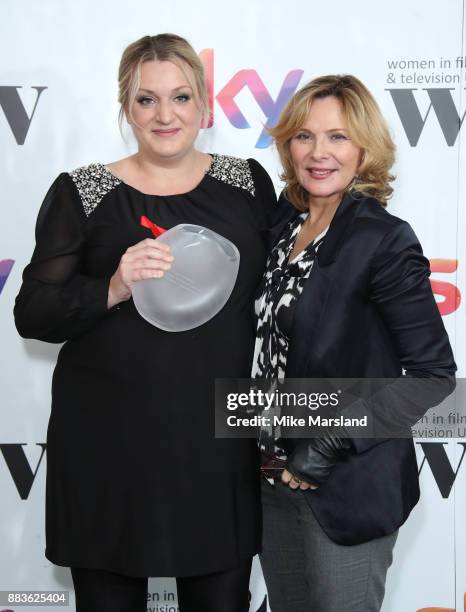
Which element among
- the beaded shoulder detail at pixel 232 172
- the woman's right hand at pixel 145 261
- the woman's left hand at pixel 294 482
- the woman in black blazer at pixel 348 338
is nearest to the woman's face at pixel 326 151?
the woman in black blazer at pixel 348 338

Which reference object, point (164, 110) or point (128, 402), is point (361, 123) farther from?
point (128, 402)

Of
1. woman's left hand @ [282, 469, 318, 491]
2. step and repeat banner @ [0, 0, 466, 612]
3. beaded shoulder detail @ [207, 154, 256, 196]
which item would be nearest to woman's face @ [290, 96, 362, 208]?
beaded shoulder detail @ [207, 154, 256, 196]

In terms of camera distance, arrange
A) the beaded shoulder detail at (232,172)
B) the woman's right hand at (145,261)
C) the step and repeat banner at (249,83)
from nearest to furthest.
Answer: the woman's right hand at (145,261)
the beaded shoulder detail at (232,172)
the step and repeat banner at (249,83)

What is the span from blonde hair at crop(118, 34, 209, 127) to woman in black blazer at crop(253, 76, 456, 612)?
17 centimetres

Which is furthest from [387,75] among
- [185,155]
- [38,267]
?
[38,267]

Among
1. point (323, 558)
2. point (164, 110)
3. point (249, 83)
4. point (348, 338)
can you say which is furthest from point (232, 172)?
point (323, 558)

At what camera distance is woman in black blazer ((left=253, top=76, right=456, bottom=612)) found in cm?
118

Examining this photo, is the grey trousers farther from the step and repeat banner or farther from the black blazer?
the step and repeat banner

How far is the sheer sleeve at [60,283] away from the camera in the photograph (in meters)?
1.25

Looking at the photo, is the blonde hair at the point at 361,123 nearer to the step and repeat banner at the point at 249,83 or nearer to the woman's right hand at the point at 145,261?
the woman's right hand at the point at 145,261

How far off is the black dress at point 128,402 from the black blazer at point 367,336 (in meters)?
0.15

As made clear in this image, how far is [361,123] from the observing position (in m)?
1.24

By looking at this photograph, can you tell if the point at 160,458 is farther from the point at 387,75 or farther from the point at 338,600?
the point at 387,75

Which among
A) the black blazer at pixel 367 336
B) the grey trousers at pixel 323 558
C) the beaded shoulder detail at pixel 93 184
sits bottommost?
the grey trousers at pixel 323 558
